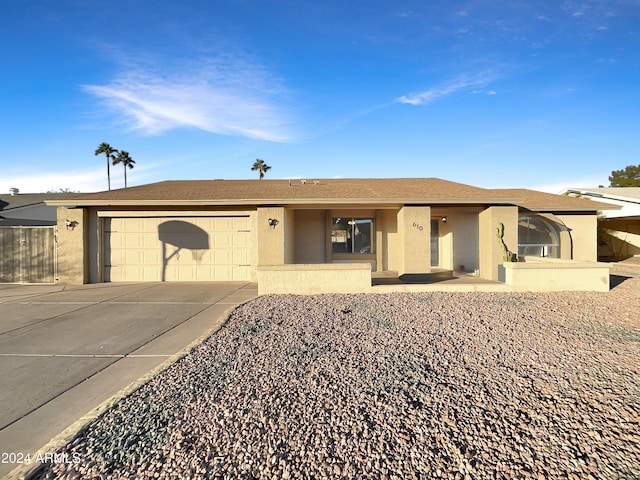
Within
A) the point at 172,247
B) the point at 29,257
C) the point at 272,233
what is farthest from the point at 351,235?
the point at 29,257

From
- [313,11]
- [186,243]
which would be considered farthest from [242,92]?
[186,243]

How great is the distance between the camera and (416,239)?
10.9 m

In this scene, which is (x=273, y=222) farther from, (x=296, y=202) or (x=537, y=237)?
(x=537, y=237)

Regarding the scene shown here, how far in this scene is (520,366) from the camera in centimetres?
421

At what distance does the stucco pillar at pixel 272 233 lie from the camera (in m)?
10.9

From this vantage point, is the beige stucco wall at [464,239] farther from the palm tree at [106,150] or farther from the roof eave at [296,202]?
the palm tree at [106,150]

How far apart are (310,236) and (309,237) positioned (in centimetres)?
6

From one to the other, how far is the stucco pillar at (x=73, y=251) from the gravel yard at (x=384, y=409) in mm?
8917

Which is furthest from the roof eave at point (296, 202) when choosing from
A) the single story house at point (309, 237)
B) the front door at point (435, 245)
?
the front door at point (435, 245)

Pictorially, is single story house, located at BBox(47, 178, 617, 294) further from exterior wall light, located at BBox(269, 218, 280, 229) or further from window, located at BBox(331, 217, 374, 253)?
window, located at BBox(331, 217, 374, 253)

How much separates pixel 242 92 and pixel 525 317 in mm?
12411

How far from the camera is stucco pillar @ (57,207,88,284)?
11.2 meters

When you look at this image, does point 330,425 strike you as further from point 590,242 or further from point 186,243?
point 590,242

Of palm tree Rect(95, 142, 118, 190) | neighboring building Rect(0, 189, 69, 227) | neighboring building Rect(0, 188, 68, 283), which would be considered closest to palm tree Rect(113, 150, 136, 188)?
palm tree Rect(95, 142, 118, 190)
